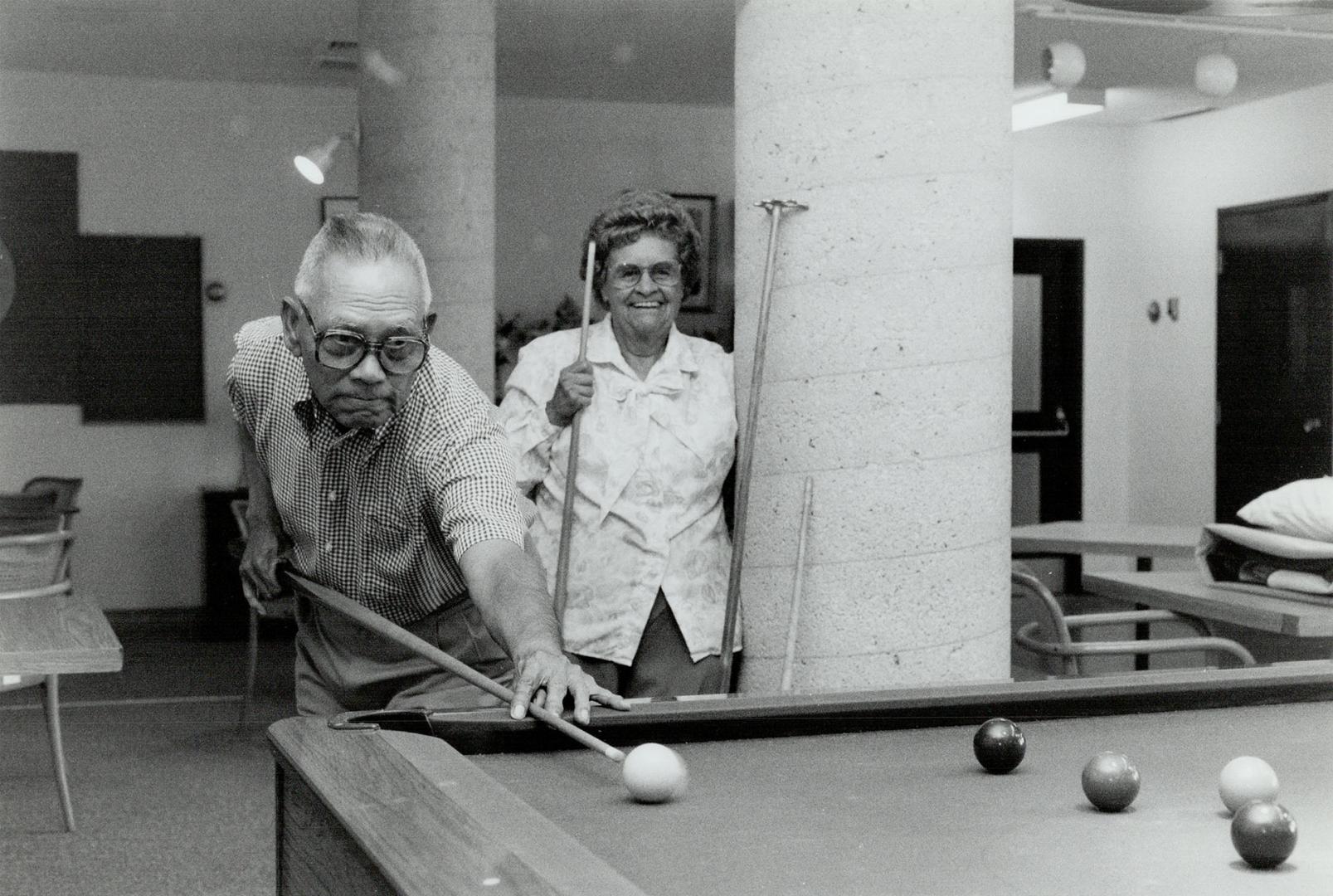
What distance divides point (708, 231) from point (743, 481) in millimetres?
5429

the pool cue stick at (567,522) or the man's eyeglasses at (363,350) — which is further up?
the man's eyeglasses at (363,350)

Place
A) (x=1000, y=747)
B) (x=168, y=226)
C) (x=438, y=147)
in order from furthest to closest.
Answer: (x=168, y=226)
(x=438, y=147)
(x=1000, y=747)

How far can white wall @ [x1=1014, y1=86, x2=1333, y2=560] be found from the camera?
27.6 feet

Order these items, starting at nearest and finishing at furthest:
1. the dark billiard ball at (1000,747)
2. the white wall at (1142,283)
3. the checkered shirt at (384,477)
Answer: the dark billiard ball at (1000,747) < the checkered shirt at (384,477) < the white wall at (1142,283)

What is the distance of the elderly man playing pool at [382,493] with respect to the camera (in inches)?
75.9

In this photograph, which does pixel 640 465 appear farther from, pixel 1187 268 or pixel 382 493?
pixel 1187 268

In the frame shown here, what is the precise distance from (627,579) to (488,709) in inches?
38.9

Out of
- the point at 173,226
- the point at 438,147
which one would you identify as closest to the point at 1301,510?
the point at 438,147

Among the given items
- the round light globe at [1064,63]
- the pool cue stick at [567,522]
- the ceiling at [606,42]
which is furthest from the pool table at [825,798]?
the round light globe at [1064,63]

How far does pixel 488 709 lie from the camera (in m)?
1.71

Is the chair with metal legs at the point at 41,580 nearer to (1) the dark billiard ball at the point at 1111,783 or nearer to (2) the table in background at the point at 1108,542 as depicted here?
(2) the table in background at the point at 1108,542

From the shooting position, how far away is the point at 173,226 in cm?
736

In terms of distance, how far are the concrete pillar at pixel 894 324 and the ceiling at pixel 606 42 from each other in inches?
115

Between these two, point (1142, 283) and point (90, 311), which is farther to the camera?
point (1142, 283)
